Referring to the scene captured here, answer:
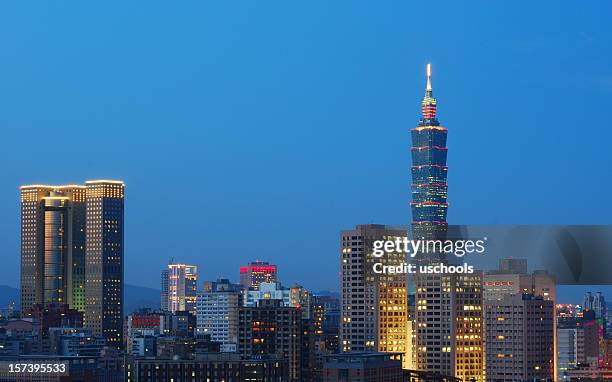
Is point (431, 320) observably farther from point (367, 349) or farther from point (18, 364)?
point (18, 364)

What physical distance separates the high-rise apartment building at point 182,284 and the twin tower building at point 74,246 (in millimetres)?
7538

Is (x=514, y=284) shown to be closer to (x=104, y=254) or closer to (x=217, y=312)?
(x=217, y=312)

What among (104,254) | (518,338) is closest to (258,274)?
(104,254)

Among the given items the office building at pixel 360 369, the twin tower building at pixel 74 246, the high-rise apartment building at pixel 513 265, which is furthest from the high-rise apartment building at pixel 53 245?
the office building at pixel 360 369

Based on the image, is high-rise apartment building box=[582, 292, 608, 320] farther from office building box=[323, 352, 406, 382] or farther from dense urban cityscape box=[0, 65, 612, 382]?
office building box=[323, 352, 406, 382]

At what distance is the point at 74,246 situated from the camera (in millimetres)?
139000

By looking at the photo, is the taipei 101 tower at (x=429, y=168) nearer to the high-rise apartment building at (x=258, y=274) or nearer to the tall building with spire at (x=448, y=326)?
the high-rise apartment building at (x=258, y=274)

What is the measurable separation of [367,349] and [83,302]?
65801 millimetres

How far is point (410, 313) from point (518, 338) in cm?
546

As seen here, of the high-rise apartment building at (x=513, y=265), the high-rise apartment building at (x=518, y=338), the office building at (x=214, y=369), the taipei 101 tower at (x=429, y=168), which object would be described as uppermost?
the taipei 101 tower at (x=429, y=168)

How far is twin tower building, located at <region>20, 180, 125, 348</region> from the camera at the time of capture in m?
135

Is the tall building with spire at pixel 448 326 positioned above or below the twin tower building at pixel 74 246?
below

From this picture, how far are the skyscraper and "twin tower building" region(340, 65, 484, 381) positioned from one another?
189 feet

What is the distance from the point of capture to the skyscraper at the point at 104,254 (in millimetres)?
131250
